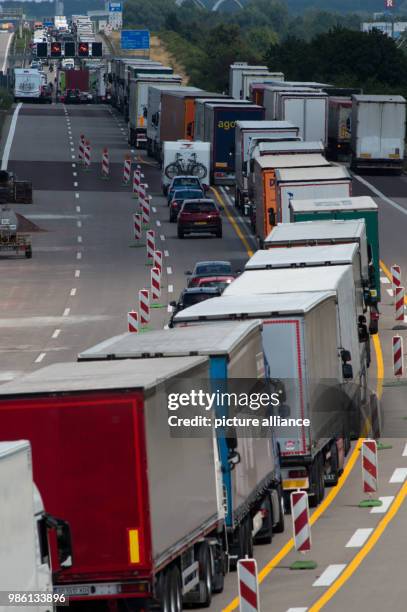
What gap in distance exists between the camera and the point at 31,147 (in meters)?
109

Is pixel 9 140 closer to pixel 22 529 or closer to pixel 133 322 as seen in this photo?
pixel 133 322

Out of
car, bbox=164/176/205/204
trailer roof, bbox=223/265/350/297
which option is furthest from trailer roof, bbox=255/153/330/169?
trailer roof, bbox=223/265/350/297

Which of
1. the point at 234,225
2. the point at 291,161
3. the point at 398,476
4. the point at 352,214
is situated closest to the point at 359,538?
the point at 398,476

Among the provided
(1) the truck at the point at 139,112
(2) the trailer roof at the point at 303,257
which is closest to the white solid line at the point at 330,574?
(2) the trailer roof at the point at 303,257

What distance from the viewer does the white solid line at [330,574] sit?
70.4 ft

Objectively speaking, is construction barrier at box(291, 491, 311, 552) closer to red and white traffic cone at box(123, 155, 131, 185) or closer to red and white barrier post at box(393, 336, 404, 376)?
red and white barrier post at box(393, 336, 404, 376)

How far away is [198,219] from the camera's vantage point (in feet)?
230

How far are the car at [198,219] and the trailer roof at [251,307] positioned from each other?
4231 centimetres

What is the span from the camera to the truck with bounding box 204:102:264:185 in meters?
85.3

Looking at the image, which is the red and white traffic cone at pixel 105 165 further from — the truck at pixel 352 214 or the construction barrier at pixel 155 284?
the truck at pixel 352 214

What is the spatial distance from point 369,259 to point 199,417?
24106mm

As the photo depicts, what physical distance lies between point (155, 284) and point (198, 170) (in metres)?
31.2

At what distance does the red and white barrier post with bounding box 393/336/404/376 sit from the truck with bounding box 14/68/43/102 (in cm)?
11713

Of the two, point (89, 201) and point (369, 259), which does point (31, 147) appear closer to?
point (89, 201)
